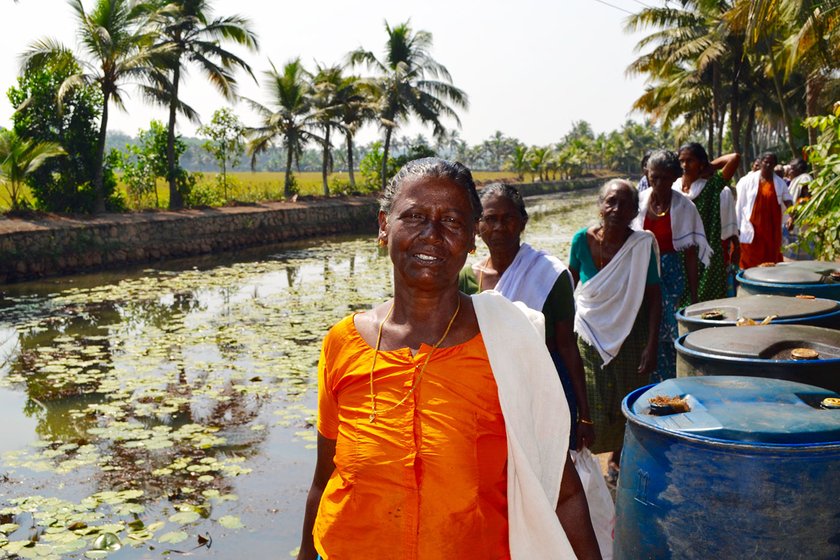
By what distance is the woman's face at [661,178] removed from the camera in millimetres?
4305

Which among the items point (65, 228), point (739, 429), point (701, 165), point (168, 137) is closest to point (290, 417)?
point (701, 165)

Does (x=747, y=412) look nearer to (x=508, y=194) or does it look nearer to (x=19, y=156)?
(x=508, y=194)

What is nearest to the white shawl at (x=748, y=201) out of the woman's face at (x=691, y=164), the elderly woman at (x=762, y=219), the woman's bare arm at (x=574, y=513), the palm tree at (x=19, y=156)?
the elderly woman at (x=762, y=219)

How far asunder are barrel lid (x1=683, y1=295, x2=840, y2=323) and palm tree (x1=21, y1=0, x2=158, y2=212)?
577 inches

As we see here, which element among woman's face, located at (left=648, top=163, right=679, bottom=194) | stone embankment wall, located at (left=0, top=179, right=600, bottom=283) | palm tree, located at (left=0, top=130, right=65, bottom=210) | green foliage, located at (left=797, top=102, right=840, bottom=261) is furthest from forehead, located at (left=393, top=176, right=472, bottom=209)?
palm tree, located at (left=0, top=130, right=65, bottom=210)

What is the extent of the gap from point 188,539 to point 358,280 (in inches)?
328

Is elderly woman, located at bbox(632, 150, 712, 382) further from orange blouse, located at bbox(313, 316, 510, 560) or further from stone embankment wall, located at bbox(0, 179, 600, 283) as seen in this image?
stone embankment wall, located at bbox(0, 179, 600, 283)

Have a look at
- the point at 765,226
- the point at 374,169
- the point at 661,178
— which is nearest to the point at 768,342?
the point at 661,178

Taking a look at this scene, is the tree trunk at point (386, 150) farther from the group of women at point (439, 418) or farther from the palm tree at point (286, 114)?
the group of women at point (439, 418)

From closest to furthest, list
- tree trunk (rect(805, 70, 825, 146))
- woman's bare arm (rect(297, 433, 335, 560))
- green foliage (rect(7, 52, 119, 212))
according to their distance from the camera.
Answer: woman's bare arm (rect(297, 433, 335, 560)) < green foliage (rect(7, 52, 119, 212)) < tree trunk (rect(805, 70, 825, 146))

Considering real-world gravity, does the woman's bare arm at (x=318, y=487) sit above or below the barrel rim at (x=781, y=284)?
below

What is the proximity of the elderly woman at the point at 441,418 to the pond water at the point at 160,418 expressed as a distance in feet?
7.19

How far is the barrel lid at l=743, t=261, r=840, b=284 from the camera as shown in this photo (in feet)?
12.7

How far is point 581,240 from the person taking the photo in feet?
12.3
